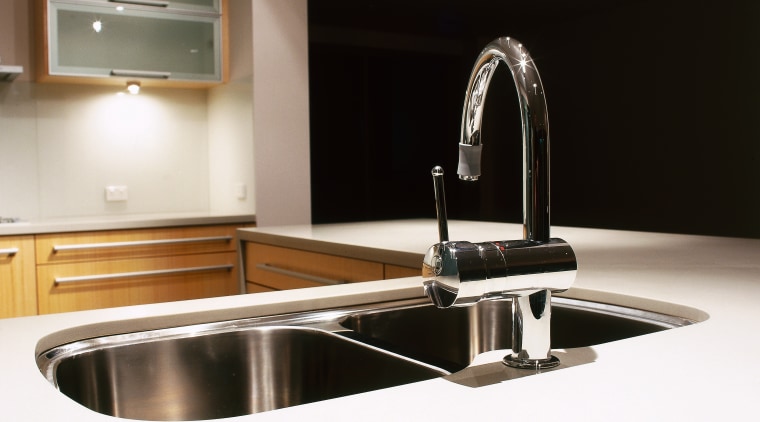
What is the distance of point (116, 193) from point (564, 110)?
2.41 metres

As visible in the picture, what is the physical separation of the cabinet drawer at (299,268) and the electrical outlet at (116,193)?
4.67ft

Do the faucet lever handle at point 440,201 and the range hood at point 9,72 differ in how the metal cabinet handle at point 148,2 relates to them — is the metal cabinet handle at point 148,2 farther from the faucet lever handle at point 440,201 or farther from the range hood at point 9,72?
the faucet lever handle at point 440,201

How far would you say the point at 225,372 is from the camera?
3.25ft

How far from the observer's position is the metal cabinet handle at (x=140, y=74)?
3387 mm

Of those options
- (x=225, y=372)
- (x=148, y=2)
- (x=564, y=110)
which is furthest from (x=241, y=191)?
(x=225, y=372)

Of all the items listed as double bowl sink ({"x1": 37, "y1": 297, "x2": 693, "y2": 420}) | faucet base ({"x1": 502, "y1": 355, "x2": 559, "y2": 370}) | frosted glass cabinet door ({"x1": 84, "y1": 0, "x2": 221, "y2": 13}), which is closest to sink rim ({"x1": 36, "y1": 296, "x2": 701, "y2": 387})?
double bowl sink ({"x1": 37, "y1": 297, "x2": 693, "y2": 420})

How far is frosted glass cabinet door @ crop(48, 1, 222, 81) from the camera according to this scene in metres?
3.27

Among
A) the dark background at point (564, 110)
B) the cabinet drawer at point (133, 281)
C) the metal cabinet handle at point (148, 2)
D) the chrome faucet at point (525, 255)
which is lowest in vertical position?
the cabinet drawer at point (133, 281)

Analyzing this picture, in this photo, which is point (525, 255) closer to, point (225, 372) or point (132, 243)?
point (225, 372)

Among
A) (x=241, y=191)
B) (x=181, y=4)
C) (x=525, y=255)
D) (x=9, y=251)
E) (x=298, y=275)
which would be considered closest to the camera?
(x=525, y=255)

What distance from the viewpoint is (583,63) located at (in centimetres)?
388

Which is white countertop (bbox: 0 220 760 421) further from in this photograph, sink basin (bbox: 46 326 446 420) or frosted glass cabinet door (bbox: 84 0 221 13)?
frosted glass cabinet door (bbox: 84 0 221 13)

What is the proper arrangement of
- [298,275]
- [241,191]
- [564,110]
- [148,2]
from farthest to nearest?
[564,110] → [241,191] → [148,2] → [298,275]

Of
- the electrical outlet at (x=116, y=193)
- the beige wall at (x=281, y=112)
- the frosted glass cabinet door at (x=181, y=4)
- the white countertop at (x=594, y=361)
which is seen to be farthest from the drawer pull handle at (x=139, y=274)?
the white countertop at (x=594, y=361)
